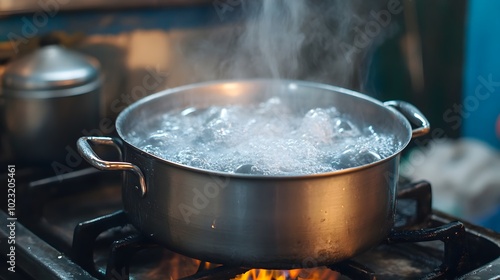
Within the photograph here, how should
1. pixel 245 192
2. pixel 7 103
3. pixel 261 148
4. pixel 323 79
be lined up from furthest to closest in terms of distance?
pixel 323 79, pixel 7 103, pixel 261 148, pixel 245 192

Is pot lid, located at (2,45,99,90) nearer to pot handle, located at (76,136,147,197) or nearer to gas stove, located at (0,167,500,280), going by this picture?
gas stove, located at (0,167,500,280)

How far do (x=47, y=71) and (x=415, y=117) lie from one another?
3.02ft

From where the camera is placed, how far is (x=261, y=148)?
1.22 metres

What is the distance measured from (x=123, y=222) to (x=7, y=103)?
567 millimetres

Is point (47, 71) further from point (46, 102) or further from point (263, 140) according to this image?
point (263, 140)

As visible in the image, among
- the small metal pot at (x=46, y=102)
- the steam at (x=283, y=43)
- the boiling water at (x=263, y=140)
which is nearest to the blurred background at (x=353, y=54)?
the steam at (x=283, y=43)

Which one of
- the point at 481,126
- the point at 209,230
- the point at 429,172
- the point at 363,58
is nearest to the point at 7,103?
the point at 209,230

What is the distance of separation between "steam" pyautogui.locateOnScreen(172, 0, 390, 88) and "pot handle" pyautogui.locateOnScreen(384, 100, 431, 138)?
2.27ft

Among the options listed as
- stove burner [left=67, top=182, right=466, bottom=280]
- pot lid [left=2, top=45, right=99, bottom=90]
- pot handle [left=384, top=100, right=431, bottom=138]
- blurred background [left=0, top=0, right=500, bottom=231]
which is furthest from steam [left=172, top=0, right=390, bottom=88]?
stove burner [left=67, top=182, right=466, bottom=280]

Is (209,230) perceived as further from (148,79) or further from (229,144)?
(148,79)

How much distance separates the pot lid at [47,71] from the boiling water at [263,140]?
339mm

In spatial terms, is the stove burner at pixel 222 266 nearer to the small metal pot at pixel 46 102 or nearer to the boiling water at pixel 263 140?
the boiling water at pixel 263 140

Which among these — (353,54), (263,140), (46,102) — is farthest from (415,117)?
(353,54)

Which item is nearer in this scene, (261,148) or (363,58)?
(261,148)
